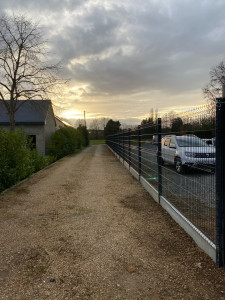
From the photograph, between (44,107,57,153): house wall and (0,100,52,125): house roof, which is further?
(44,107,57,153): house wall

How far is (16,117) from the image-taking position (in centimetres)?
2408

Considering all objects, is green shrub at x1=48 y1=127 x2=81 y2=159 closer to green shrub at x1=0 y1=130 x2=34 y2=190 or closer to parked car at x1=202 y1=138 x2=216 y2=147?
green shrub at x1=0 y1=130 x2=34 y2=190

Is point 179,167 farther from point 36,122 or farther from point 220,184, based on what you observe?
point 36,122

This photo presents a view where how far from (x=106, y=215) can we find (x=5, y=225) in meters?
1.89

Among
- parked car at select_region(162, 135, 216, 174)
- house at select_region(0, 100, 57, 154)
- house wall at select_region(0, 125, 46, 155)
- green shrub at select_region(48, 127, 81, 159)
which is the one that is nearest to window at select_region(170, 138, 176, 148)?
parked car at select_region(162, 135, 216, 174)

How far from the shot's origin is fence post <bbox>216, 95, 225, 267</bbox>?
9.51 ft

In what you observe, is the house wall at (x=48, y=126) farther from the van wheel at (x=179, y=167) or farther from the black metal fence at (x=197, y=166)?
the van wheel at (x=179, y=167)

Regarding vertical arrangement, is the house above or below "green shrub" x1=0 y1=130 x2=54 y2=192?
above

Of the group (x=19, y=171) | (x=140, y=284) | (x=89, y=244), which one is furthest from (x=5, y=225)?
(x=19, y=171)

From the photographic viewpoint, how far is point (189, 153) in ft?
12.2

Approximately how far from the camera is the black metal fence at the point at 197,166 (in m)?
2.93

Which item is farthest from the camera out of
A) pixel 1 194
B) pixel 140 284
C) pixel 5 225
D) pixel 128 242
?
pixel 1 194

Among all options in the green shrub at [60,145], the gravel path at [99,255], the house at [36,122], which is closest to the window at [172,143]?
the gravel path at [99,255]

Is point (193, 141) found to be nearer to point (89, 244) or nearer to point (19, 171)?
point (89, 244)
